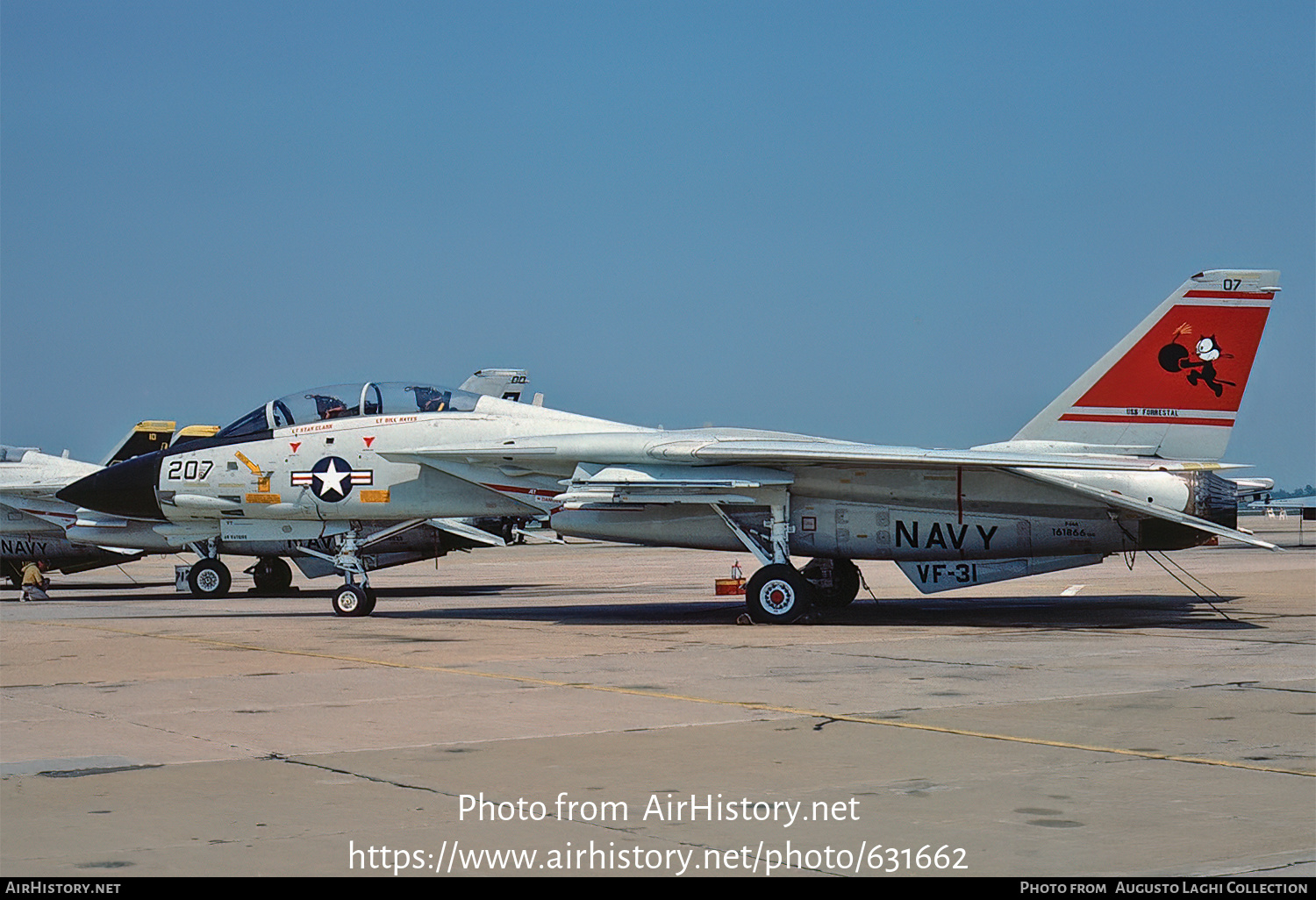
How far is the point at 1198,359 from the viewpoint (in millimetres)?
15867

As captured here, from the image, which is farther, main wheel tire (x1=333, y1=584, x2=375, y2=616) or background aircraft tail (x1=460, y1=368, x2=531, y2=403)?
background aircraft tail (x1=460, y1=368, x2=531, y2=403)

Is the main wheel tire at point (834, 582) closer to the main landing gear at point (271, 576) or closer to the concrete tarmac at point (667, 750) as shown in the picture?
the concrete tarmac at point (667, 750)

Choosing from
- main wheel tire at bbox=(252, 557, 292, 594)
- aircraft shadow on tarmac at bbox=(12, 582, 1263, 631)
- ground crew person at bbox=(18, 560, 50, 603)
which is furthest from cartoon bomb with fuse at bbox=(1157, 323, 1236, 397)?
ground crew person at bbox=(18, 560, 50, 603)

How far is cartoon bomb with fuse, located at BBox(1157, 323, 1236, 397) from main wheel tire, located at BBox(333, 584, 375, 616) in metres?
9.92

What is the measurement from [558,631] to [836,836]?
371 inches

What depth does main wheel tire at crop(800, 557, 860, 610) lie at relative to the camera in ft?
55.1

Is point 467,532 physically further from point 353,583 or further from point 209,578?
point 353,583

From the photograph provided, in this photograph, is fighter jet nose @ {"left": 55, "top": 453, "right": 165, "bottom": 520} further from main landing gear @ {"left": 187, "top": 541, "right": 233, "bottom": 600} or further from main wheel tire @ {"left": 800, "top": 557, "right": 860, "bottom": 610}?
main wheel tire @ {"left": 800, "top": 557, "right": 860, "bottom": 610}

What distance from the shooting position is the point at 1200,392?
1585 centimetres

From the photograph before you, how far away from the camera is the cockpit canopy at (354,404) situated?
16.4m

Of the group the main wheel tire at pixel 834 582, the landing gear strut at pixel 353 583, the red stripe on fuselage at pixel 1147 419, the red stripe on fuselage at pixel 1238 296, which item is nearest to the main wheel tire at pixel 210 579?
the landing gear strut at pixel 353 583

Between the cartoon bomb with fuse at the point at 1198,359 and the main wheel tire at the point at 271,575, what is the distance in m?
15.0

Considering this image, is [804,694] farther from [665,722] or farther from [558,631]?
[558,631]

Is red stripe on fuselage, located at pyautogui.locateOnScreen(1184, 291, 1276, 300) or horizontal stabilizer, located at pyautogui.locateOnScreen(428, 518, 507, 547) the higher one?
red stripe on fuselage, located at pyautogui.locateOnScreen(1184, 291, 1276, 300)
